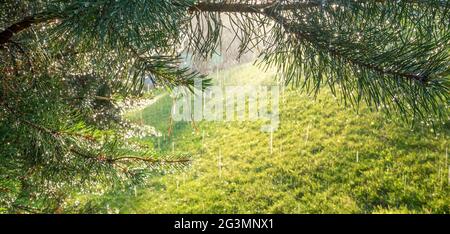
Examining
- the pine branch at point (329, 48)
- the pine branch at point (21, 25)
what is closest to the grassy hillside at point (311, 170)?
the pine branch at point (21, 25)

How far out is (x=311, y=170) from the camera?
7863 millimetres

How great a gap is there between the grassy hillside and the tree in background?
2938mm

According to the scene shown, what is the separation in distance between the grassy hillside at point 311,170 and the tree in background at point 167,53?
294cm

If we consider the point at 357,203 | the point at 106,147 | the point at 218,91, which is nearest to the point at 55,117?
the point at 106,147

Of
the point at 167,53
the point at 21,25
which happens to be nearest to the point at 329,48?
the point at 167,53

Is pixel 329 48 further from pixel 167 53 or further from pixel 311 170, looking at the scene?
pixel 311 170

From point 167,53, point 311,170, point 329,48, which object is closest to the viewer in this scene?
point 329,48

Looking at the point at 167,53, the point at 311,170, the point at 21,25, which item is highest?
the point at 21,25

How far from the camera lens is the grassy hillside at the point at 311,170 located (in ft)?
21.3

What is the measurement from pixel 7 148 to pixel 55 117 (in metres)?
0.31

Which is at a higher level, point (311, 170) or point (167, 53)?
point (167, 53)

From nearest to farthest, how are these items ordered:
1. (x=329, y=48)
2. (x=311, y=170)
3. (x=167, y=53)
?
(x=329, y=48), (x=167, y=53), (x=311, y=170)

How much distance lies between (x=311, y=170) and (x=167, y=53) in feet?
21.4

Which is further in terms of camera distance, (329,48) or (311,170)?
(311,170)
